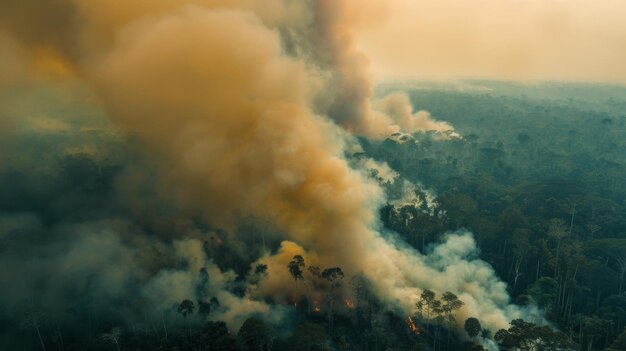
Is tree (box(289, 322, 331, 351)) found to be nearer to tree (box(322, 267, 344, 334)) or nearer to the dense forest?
the dense forest

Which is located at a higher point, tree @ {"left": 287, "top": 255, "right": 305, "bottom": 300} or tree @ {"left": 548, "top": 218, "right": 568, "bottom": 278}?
tree @ {"left": 548, "top": 218, "right": 568, "bottom": 278}

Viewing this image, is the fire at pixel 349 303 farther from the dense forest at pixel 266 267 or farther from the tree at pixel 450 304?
the tree at pixel 450 304

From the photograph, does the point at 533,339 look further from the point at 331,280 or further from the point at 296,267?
the point at 296,267

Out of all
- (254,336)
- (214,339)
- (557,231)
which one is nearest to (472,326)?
(254,336)

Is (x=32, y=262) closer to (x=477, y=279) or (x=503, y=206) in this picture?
(x=477, y=279)

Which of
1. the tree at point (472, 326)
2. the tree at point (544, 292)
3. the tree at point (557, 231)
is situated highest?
the tree at point (557, 231)

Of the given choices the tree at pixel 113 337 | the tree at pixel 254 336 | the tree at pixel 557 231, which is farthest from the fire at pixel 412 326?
the tree at pixel 113 337

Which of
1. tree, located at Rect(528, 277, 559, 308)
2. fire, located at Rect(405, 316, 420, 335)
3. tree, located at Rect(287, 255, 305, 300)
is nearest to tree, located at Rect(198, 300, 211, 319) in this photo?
tree, located at Rect(287, 255, 305, 300)
